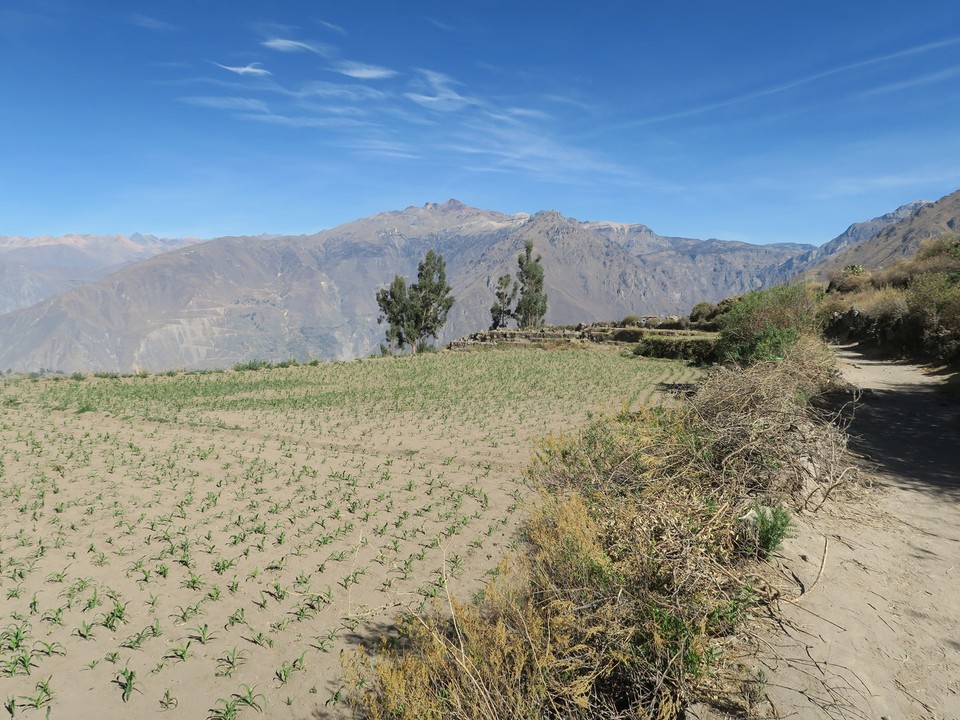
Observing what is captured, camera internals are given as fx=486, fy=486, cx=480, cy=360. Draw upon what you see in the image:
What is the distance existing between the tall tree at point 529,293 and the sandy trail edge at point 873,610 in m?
63.3

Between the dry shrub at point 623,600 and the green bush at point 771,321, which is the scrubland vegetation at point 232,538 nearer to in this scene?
the dry shrub at point 623,600

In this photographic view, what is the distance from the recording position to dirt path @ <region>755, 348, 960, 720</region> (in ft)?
14.0

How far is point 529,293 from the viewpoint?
72062 millimetres

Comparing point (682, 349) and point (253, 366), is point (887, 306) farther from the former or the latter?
point (253, 366)

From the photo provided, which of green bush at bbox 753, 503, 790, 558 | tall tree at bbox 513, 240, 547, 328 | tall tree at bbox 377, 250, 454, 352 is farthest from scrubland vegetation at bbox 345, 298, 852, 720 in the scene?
tall tree at bbox 513, 240, 547, 328

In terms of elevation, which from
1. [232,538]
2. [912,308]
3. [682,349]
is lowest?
[232,538]

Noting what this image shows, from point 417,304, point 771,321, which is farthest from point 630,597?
point 417,304

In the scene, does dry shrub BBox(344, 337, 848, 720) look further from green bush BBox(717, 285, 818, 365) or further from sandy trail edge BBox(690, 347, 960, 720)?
green bush BBox(717, 285, 818, 365)

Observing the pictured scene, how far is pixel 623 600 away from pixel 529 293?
68.8 m

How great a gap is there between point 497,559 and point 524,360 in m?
28.3

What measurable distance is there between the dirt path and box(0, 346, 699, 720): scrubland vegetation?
2.08 meters

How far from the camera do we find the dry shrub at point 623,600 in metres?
4.19

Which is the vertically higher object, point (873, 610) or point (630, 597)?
point (630, 597)

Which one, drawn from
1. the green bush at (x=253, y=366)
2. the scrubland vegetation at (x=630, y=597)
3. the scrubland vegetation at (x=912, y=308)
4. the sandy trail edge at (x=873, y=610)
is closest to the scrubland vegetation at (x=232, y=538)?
the scrubland vegetation at (x=630, y=597)
